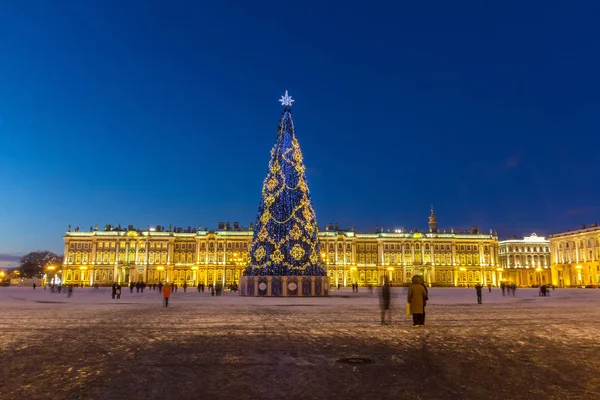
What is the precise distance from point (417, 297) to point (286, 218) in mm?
21392

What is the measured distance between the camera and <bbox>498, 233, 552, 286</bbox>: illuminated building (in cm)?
11106

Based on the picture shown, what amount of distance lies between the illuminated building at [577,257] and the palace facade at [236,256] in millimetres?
11658

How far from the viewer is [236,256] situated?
9688cm

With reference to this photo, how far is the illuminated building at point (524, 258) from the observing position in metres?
111

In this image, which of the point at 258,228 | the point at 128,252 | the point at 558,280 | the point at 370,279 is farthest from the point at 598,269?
the point at 128,252

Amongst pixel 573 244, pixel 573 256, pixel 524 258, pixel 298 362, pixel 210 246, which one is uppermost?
pixel 573 244

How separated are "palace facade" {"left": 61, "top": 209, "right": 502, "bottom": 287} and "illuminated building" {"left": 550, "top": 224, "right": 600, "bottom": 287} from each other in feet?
38.2

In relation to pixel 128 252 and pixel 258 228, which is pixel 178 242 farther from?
pixel 258 228

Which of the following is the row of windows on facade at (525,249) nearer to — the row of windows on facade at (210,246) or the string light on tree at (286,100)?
the row of windows on facade at (210,246)

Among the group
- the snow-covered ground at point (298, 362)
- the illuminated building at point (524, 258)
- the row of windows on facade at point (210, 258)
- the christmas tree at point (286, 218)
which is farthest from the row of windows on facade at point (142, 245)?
the snow-covered ground at point (298, 362)

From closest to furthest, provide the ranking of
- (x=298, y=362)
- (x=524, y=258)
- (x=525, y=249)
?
1. (x=298, y=362)
2. (x=524, y=258)
3. (x=525, y=249)

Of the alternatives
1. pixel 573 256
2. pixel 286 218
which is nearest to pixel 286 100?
pixel 286 218

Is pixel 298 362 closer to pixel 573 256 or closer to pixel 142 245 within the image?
pixel 142 245

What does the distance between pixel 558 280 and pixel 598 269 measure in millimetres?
11615
